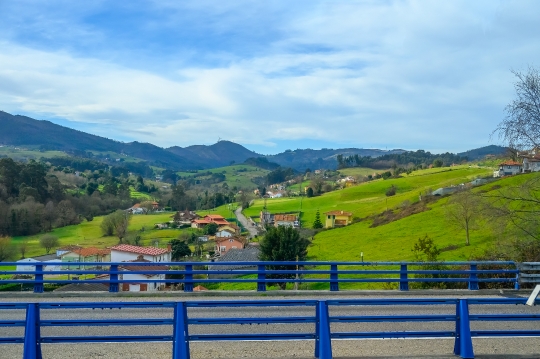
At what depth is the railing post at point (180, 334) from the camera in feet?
23.1

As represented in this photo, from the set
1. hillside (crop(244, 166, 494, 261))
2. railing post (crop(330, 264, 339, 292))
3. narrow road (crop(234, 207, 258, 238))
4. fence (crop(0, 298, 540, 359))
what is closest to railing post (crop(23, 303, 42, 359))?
fence (crop(0, 298, 540, 359))

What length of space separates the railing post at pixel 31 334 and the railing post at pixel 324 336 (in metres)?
4.42

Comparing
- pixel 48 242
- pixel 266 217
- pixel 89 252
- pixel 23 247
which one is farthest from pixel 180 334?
pixel 266 217

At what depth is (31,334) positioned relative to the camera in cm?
695

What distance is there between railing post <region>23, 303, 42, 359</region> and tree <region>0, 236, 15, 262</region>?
131ft

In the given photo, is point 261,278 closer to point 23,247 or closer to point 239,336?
point 239,336

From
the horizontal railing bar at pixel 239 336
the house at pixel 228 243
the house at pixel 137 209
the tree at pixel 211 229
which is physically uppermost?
the horizontal railing bar at pixel 239 336

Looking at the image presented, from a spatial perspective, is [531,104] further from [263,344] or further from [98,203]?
[98,203]

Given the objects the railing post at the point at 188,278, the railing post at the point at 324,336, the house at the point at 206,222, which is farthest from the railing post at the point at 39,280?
the house at the point at 206,222

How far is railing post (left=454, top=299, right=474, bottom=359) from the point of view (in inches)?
307

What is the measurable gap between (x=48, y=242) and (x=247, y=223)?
174ft

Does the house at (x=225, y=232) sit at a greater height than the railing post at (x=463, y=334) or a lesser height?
lesser

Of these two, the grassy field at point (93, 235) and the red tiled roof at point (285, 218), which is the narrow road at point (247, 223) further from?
the grassy field at point (93, 235)

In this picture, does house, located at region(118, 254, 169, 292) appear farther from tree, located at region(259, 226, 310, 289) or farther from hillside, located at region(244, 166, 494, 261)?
hillside, located at region(244, 166, 494, 261)
